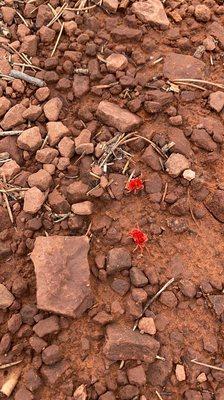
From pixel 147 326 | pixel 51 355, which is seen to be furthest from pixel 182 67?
pixel 51 355

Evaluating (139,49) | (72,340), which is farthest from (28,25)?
(72,340)

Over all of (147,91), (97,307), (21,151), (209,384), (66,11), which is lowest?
(209,384)

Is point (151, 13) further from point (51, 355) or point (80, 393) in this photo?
point (80, 393)

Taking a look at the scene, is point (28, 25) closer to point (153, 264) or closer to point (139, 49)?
point (139, 49)

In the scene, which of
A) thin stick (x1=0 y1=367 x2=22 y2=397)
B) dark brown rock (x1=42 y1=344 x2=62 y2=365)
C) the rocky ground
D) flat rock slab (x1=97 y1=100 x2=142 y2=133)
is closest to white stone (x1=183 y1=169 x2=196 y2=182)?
the rocky ground

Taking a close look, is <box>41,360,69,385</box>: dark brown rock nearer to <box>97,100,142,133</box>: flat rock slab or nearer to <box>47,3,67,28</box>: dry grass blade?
<box>97,100,142,133</box>: flat rock slab

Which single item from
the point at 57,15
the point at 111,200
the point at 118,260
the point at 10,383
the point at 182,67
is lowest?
the point at 10,383
